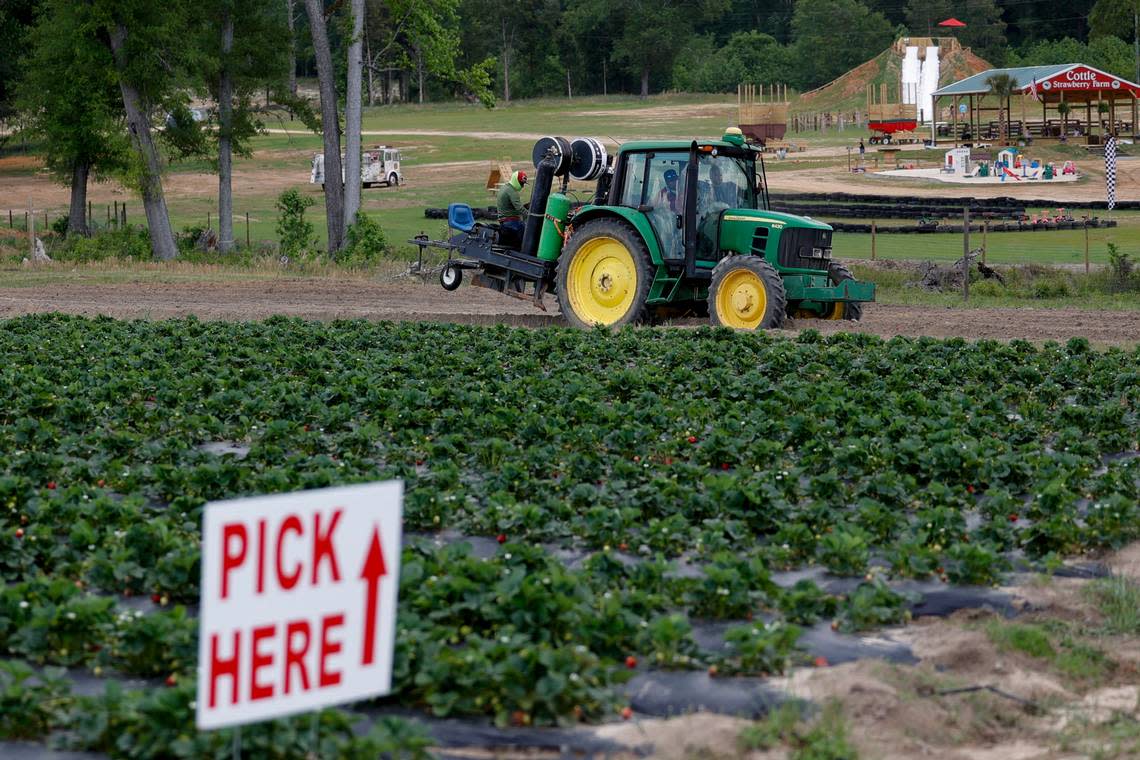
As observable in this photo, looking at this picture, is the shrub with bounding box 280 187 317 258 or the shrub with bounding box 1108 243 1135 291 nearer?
the shrub with bounding box 1108 243 1135 291

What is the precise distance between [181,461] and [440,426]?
215cm

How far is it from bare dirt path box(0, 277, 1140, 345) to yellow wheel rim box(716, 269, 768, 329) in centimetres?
75

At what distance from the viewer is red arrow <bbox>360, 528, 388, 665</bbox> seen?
204 inches

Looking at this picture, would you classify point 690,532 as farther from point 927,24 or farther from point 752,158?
point 927,24

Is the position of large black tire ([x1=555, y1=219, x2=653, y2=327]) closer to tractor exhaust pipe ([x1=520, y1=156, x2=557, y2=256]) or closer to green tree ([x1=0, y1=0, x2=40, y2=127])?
tractor exhaust pipe ([x1=520, y1=156, x2=557, y2=256])

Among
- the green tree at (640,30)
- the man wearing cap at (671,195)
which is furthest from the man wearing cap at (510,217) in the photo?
the green tree at (640,30)

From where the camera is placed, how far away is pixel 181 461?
10625mm

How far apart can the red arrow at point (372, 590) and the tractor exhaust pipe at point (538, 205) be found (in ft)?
45.5

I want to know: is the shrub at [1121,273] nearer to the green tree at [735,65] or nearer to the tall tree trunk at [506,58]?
the green tree at [735,65]

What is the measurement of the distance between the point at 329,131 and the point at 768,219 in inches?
733

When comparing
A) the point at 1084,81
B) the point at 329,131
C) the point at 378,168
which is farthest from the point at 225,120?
the point at 1084,81

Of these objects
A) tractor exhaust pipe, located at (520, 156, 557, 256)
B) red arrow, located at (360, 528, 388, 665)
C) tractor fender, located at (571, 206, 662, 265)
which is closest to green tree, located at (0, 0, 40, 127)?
tractor exhaust pipe, located at (520, 156, 557, 256)

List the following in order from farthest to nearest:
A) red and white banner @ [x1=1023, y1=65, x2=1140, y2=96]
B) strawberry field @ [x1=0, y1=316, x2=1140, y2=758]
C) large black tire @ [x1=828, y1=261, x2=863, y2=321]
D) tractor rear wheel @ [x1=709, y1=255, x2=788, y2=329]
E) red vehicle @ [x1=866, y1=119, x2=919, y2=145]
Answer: red vehicle @ [x1=866, y1=119, x2=919, y2=145] → red and white banner @ [x1=1023, y1=65, x2=1140, y2=96] → large black tire @ [x1=828, y1=261, x2=863, y2=321] → tractor rear wheel @ [x1=709, y1=255, x2=788, y2=329] → strawberry field @ [x1=0, y1=316, x2=1140, y2=758]

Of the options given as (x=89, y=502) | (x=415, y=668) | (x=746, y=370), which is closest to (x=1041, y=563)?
(x=415, y=668)
